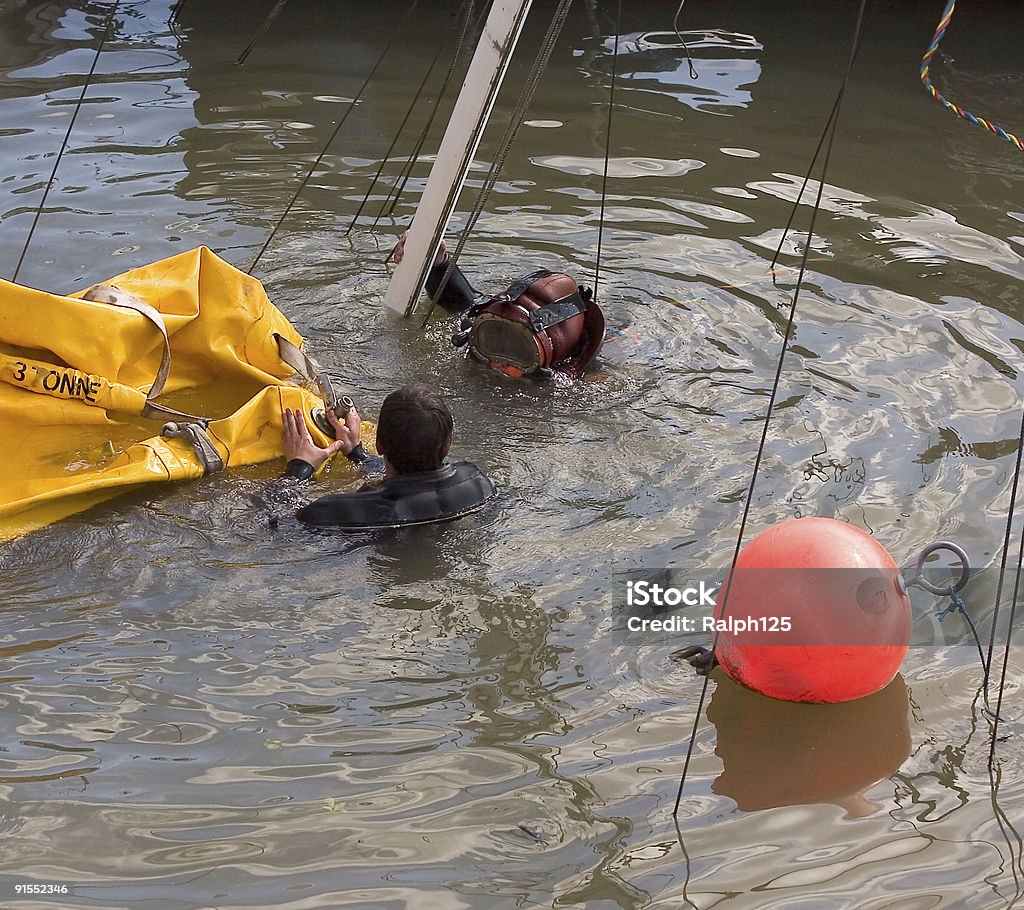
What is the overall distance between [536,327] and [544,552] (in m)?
1.28

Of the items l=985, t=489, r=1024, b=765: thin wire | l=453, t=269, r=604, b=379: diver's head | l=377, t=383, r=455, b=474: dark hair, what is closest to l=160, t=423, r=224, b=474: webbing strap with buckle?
l=377, t=383, r=455, b=474: dark hair

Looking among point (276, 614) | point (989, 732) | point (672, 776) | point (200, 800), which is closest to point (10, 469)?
point (276, 614)

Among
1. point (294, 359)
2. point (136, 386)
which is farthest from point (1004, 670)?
point (136, 386)

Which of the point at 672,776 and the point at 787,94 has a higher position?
the point at 787,94

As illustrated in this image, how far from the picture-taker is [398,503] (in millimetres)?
4203

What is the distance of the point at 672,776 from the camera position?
131 inches

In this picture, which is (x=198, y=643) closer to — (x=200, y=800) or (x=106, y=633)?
(x=106, y=633)

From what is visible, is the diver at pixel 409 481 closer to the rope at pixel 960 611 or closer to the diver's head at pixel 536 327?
the diver's head at pixel 536 327

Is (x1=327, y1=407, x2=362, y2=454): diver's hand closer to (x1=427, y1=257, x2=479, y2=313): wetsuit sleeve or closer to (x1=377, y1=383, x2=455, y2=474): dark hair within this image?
(x1=377, y1=383, x2=455, y2=474): dark hair

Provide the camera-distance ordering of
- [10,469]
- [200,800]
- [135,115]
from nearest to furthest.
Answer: [200,800] < [10,469] < [135,115]

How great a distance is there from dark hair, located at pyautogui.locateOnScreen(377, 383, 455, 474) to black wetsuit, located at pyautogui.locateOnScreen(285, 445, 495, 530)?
0.18 feet

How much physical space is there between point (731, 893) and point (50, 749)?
1.84 m

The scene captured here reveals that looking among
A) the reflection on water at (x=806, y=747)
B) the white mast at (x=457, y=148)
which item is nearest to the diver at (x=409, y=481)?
the reflection on water at (x=806, y=747)

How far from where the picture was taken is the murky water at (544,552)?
3.08m
